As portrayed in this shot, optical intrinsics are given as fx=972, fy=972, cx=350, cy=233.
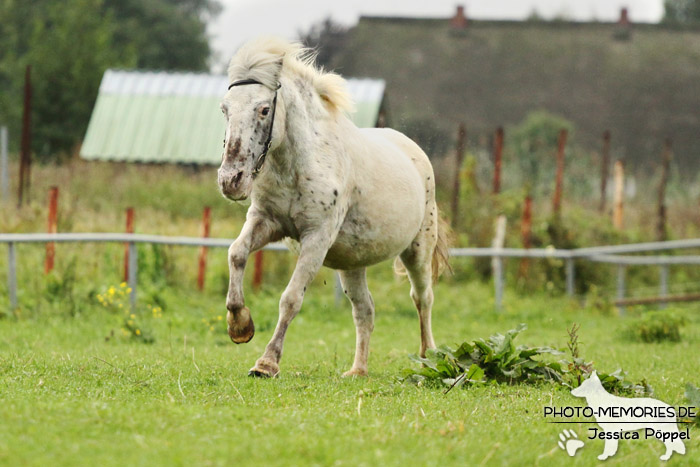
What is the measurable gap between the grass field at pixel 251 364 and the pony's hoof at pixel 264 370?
189mm

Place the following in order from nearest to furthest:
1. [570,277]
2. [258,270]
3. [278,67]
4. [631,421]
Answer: [631,421], [278,67], [258,270], [570,277]

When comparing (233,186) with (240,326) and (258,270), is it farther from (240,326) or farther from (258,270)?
(258,270)

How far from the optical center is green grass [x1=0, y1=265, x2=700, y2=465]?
4.23m

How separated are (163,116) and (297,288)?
19.3m

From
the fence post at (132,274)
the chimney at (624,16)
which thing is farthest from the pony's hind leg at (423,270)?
the chimney at (624,16)

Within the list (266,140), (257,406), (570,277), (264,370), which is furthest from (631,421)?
(570,277)

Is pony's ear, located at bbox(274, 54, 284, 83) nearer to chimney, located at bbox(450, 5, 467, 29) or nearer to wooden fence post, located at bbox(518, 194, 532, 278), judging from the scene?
wooden fence post, located at bbox(518, 194, 532, 278)

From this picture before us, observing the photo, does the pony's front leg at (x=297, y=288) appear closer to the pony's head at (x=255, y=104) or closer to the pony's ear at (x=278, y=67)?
the pony's head at (x=255, y=104)

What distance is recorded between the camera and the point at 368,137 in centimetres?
786

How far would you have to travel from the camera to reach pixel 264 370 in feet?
21.4

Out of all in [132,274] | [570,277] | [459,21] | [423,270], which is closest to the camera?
[423,270]

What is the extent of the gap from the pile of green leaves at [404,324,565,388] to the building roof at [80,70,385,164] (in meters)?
16.6

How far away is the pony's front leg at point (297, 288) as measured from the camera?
21.6 ft

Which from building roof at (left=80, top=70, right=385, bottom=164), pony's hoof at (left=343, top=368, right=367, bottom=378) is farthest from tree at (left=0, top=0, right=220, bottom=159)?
pony's hoof at (left=343, top=368, right=367, bottom=378)
